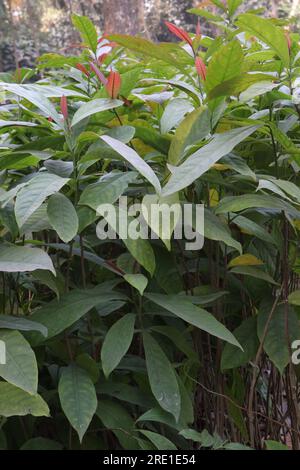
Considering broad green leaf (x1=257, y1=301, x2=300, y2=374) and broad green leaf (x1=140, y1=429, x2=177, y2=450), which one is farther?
broad green leaf (x1=257, y1=301, x2=300, y2=374)

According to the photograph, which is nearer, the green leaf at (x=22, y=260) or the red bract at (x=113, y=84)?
the green leaf at (x=22, y=260)

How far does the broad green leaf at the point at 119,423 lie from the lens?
103 centimetres

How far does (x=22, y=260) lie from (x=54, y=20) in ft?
47.4

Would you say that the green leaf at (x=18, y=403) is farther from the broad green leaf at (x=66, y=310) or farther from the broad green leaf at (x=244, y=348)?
the broad green leaf at (x=244, y=348)

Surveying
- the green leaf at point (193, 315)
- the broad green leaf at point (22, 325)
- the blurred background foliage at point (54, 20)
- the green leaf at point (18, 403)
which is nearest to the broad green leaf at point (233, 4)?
the green leaf at point (193, 315)

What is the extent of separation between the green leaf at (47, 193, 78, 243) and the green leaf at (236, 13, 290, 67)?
1.39ft

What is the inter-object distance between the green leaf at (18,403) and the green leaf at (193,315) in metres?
0.25

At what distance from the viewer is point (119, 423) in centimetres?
104

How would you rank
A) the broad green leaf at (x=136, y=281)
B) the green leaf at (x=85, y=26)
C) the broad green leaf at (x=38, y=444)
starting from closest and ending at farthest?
the broad green leaf at (x=136, y=281), the broad green leaf at (x=38, y=444), the green leaf at (x=85, y=26)

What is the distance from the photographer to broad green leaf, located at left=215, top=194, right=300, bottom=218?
37.4 inches

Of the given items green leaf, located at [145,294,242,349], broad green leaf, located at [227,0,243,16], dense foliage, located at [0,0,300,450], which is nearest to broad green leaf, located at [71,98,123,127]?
dense foliage, located at [0,0,300,450]

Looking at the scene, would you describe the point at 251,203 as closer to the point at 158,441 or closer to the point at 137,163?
the point at 137,163

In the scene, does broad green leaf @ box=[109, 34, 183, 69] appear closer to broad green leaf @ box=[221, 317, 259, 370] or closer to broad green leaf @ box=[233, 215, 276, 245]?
broad green leaf @ box=[233, 215, 276, 245]
